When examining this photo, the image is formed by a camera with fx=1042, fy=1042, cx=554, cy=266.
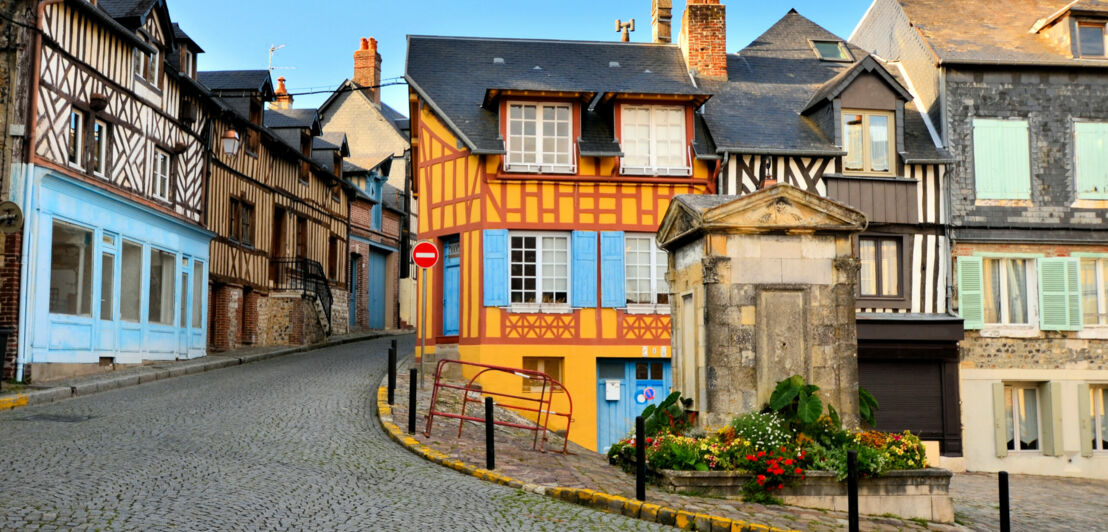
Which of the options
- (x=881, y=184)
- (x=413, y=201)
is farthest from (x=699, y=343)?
(x=413, y=201)

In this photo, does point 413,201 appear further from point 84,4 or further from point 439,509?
point 439,509

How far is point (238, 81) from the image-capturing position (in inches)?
915

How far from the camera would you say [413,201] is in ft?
123

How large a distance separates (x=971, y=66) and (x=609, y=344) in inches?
311

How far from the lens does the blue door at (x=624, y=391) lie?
55.1 feet

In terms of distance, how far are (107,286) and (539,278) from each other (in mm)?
7005

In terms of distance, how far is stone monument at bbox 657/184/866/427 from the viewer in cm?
945

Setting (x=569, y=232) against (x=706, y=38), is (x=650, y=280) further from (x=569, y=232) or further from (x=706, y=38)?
(x=706, y=38)

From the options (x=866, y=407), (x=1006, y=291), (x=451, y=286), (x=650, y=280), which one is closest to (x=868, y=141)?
(x=1006, y=291)

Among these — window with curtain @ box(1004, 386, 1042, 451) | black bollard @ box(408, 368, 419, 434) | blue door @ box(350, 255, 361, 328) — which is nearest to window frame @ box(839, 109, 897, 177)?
window with curtain @ box(1004, 386, 1042, 451)

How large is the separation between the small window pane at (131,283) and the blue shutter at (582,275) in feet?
24.8

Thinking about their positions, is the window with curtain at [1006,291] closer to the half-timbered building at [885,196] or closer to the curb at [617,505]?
the half-timbered building at [885,196]

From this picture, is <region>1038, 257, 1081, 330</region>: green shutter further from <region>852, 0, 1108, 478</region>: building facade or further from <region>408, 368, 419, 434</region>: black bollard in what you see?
<region>408, 368, 419, 434</region>: black bollard

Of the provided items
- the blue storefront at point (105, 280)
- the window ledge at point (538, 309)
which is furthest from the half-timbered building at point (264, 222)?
the window ledge at point (538, 309)
